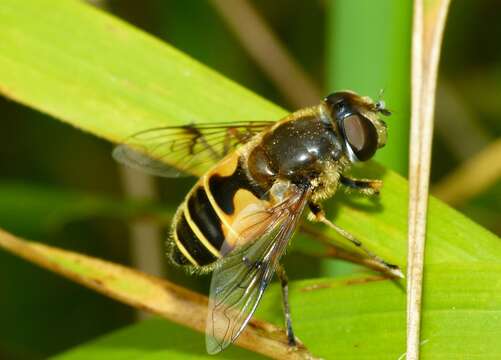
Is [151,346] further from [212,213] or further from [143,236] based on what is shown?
[143,236]

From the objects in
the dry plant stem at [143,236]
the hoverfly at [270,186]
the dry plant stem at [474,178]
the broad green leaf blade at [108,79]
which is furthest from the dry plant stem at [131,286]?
the dry plant stem at [474,178]

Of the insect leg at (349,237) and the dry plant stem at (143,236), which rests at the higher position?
the insect leg at (349,237)

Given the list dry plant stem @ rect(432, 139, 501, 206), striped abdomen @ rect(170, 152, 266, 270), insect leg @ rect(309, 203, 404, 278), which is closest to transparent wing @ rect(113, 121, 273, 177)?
striped abdomen @ rect(170, 152, 266, 270)

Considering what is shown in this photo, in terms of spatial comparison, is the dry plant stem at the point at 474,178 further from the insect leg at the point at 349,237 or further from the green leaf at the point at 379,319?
the green leaf at the point at 379,319

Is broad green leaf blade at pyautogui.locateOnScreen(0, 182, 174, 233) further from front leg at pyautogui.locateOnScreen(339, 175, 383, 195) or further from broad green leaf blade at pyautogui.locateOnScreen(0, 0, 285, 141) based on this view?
front leg at pyautogui.locateOnScreen(339, 175, 383, 195)

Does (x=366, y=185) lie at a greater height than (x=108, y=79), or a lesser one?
greater

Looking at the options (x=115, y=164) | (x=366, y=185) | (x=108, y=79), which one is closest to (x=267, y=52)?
(x=115, y=164)

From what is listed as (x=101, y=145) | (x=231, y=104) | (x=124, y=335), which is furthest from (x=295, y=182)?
(x=101, y=145)
